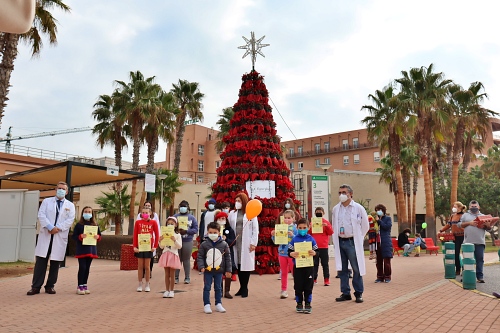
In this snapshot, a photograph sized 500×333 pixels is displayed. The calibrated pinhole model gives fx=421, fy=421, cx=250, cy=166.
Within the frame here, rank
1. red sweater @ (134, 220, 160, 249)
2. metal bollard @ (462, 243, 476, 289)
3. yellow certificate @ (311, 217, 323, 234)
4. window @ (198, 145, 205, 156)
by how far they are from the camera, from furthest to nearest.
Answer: window @ (198, 145, 205, 156)
yellow certificate @ (311, 217, 323, 234)
red sweater @ (134, 220, 160, 249)
metal bollard @ (462, 243, 476, 289)

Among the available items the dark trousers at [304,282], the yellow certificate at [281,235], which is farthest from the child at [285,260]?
the dark trousers at [304,282]

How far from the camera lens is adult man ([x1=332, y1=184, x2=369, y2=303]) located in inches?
292

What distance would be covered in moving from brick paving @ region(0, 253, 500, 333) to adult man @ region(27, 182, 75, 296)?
344 mm

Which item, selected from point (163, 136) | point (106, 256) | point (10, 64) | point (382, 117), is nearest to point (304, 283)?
point (10, 64)

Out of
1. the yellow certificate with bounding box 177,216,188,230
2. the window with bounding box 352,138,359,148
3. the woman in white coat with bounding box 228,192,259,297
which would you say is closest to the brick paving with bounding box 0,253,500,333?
the woman in white coat with bounding box 228,192,259,297

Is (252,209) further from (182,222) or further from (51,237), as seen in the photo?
(51,237)

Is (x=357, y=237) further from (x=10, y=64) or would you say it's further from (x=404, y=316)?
(x=10, y=64)

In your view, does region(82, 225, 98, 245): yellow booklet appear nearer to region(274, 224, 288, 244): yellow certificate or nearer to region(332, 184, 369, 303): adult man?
region(274, 224, 288, 244): yellow certificate

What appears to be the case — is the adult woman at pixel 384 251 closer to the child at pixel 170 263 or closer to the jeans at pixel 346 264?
the jeans at pixel 346 264

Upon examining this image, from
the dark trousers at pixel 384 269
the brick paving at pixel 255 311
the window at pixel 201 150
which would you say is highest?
the window at pixel 201 150

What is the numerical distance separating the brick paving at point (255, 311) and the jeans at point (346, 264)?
1.12 feet

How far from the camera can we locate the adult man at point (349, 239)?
292 inches

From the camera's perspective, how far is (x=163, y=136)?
29.5 meters

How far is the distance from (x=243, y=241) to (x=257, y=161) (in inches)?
172
